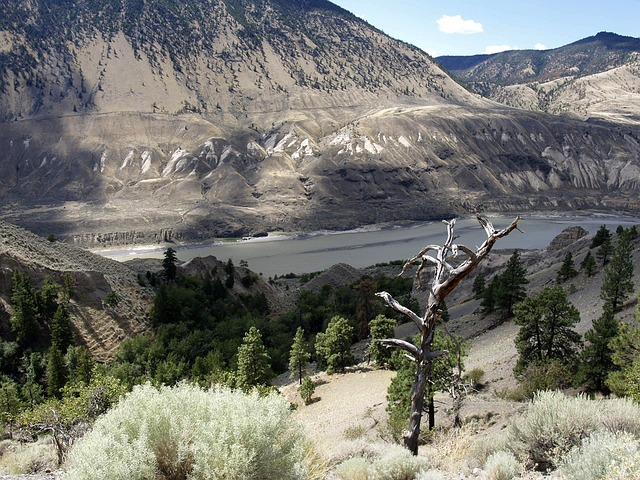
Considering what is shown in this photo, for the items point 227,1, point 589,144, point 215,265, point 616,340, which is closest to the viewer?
point 616,340

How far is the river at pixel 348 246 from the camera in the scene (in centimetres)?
6962

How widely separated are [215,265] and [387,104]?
121 metres

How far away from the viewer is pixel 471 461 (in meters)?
6.46

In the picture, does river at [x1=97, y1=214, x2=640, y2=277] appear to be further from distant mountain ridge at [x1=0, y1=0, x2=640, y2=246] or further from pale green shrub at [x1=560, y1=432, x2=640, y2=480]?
pale green shrub at [x1=560, y1=432, x2=640, y2=480]

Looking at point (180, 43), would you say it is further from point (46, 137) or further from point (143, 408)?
point (143, 408)

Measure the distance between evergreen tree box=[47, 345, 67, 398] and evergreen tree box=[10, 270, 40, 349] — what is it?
11.6 feet

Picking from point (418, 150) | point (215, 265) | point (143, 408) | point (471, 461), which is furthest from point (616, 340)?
point (418, 150)

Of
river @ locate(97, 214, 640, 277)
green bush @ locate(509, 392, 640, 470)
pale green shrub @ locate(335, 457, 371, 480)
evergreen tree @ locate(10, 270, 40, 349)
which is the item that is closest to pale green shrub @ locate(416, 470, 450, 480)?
pale green shrub @ locate(335, 457, 371, 480)

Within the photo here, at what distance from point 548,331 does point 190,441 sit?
14.0 m

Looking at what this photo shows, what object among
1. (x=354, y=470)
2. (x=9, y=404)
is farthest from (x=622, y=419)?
(x=9, y=404)

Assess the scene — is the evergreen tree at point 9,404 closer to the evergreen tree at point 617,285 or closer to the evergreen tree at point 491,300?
the evergreen tree at point 617,285

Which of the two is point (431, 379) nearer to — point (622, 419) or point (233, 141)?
point (622, 419)

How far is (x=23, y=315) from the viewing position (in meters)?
23.6

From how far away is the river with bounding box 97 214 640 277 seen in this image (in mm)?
69625
